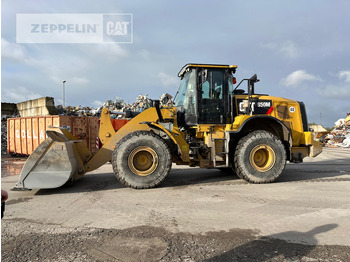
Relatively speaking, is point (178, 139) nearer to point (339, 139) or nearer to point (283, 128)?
point (283, 128)

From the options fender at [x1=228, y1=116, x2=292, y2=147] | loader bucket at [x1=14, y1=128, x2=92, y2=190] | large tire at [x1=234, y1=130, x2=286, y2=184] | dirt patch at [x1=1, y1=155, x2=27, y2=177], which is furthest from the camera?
dirt patch at [x1=1, y1=155, x2=27, y2=177]

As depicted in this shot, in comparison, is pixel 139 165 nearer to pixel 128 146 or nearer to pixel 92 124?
pixel 128 146

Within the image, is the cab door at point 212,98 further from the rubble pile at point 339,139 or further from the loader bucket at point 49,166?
the rubble pile at point 339,139

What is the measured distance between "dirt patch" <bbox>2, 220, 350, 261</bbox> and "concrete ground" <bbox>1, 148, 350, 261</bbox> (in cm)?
1

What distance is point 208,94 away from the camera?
21.0ft

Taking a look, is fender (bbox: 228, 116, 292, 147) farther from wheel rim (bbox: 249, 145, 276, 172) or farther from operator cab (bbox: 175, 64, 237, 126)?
wheel rim (bbox: 249, 145, 276, 172)

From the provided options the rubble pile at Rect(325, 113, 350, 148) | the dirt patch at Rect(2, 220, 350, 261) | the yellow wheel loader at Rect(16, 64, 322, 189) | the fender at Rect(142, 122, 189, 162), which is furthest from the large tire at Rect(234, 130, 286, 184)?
the rubble pile at Rect(325, 113, 350, 148)

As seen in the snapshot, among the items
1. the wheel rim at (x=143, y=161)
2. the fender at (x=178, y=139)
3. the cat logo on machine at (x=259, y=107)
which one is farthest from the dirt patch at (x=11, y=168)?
the cat logo on machine at (x=259, y=107)

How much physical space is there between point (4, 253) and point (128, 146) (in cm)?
310

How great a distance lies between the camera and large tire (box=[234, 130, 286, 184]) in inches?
237

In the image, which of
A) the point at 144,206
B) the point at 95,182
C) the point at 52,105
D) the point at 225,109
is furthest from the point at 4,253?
the point at 52,105

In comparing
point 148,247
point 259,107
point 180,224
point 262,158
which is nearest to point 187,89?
point 259,107

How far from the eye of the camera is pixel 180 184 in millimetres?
6062

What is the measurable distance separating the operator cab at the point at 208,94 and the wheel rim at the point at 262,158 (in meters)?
1.08
